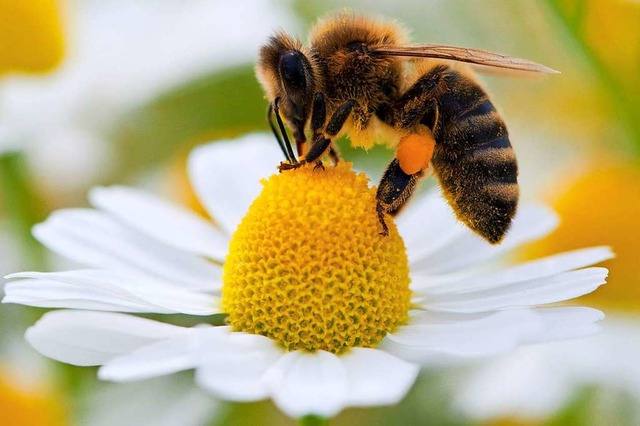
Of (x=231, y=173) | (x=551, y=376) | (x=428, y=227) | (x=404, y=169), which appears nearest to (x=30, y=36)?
(x=231, y=173)

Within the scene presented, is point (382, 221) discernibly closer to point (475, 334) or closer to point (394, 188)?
point (394, 188)

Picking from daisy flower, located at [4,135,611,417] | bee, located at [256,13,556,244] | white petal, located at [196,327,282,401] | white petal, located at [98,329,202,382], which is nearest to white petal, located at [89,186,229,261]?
daisy flower, located at [4,135,611,417]

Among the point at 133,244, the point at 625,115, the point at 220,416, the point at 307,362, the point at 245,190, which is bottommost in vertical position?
the point at 220,416

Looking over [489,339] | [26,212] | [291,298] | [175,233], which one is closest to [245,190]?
[175,233]

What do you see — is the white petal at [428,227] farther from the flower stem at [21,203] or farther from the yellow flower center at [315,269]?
the flower stem at [21,203]

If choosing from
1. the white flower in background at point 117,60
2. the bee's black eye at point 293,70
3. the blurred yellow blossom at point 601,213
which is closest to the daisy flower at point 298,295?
the bee's black eye at point 293,70

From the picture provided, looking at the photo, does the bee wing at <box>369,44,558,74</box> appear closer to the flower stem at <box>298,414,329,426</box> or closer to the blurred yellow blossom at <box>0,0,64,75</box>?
the flower stem at <box>298,414,329,426</box>

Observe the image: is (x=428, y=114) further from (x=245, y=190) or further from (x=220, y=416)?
(x=220, y=416)

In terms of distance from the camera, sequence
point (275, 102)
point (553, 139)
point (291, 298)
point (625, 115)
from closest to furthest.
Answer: point (291, 298) → point (275, 102) → point (625, 115) → point (553, 139)
